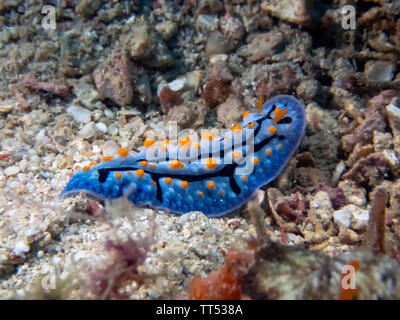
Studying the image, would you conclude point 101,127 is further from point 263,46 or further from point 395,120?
point 395,120

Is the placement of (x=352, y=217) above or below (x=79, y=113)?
below

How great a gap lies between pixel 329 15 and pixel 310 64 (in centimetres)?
91

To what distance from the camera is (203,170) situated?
370cm

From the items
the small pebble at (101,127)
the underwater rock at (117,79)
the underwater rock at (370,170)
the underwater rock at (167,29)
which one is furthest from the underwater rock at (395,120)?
the small pebble at (101,127)

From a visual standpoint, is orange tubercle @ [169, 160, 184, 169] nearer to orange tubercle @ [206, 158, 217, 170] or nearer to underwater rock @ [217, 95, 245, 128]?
orange tubercle @ [206, 158, 217, 170]

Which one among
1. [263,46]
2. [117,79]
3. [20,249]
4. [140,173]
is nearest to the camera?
[20,249]

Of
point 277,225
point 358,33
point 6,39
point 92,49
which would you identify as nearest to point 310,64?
point 358,33

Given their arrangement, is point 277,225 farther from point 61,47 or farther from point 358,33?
point 61,47

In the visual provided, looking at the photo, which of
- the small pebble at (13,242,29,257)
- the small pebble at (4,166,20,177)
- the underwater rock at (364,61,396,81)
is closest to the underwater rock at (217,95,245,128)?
the underwater rock at (364,61,396,81)

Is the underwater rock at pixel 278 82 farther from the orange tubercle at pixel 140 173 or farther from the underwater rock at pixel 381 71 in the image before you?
the orange tubercle at pixel 140 173

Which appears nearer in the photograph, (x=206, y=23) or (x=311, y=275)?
(x=311, y=275)

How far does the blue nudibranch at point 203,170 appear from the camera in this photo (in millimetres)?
3498

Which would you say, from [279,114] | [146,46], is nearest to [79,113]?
[146,46]
